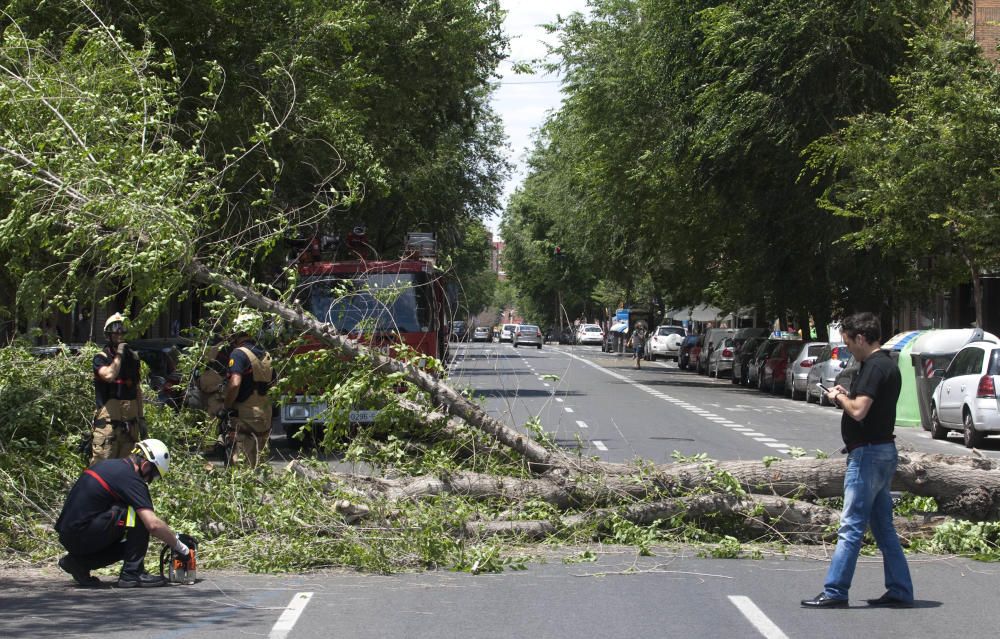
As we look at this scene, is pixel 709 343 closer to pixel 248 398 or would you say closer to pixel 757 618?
pixel 248 398

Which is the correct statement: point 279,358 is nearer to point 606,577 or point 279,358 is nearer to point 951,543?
point 606,577

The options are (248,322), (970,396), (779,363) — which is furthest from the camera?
(779,363)

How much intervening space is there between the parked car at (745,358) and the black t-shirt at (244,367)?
29.6 meters

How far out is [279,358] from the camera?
39.7 feet

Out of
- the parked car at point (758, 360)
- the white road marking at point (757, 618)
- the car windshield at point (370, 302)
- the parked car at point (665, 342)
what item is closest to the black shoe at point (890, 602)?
the white road marking at point (757, 618)

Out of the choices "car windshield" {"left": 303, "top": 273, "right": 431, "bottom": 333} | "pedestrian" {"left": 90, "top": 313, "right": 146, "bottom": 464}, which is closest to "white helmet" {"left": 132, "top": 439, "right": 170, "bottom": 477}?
"pedestrian" {"left": 90, "top": 313, "right": 146, "bottom": 464}

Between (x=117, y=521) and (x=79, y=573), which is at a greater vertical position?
(x=117, y=521)

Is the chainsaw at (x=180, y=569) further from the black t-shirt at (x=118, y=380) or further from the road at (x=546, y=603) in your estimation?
the black t-shirt at (x=118, y=380)

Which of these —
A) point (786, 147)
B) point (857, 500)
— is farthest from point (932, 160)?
point (857, 500)

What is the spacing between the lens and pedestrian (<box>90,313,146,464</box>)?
11.3 meters

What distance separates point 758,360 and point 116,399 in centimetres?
3040

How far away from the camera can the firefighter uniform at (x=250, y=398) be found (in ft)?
43.1

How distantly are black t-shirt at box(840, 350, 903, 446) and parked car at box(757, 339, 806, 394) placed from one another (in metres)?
28.7

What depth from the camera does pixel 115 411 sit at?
11453 mm
